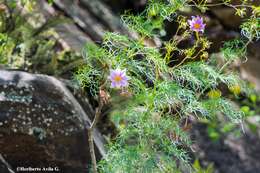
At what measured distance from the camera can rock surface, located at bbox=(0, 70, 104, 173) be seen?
290cm

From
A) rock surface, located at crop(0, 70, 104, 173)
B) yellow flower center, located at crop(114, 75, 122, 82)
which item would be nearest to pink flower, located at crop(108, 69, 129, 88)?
yellow flower center, located at crop(114, 75, 122, 82)

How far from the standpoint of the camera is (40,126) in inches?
117

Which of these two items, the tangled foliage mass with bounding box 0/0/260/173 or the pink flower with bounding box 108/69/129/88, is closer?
the pink flower with bounding box 108/69/129/88

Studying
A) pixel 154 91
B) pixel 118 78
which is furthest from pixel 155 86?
pixel 118 78

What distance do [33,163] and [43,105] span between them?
0.34 metres

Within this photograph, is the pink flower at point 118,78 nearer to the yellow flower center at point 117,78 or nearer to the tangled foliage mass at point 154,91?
the yellow flower center at point 117,78

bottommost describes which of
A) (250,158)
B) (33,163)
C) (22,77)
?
(250,158)

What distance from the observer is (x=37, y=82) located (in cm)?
312

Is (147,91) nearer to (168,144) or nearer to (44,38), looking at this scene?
(168,144)

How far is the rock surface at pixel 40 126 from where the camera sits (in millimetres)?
2900

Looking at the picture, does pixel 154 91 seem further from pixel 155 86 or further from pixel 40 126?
pixel 40 126

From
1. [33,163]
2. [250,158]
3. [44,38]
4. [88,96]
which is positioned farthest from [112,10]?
[33,163]

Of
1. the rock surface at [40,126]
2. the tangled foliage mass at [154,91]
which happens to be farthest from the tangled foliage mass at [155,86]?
the rock surface at [40,126]

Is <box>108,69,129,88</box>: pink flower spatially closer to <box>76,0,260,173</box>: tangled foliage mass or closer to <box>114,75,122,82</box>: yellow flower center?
<box>114,75,122,82</box>: yellow flower center
